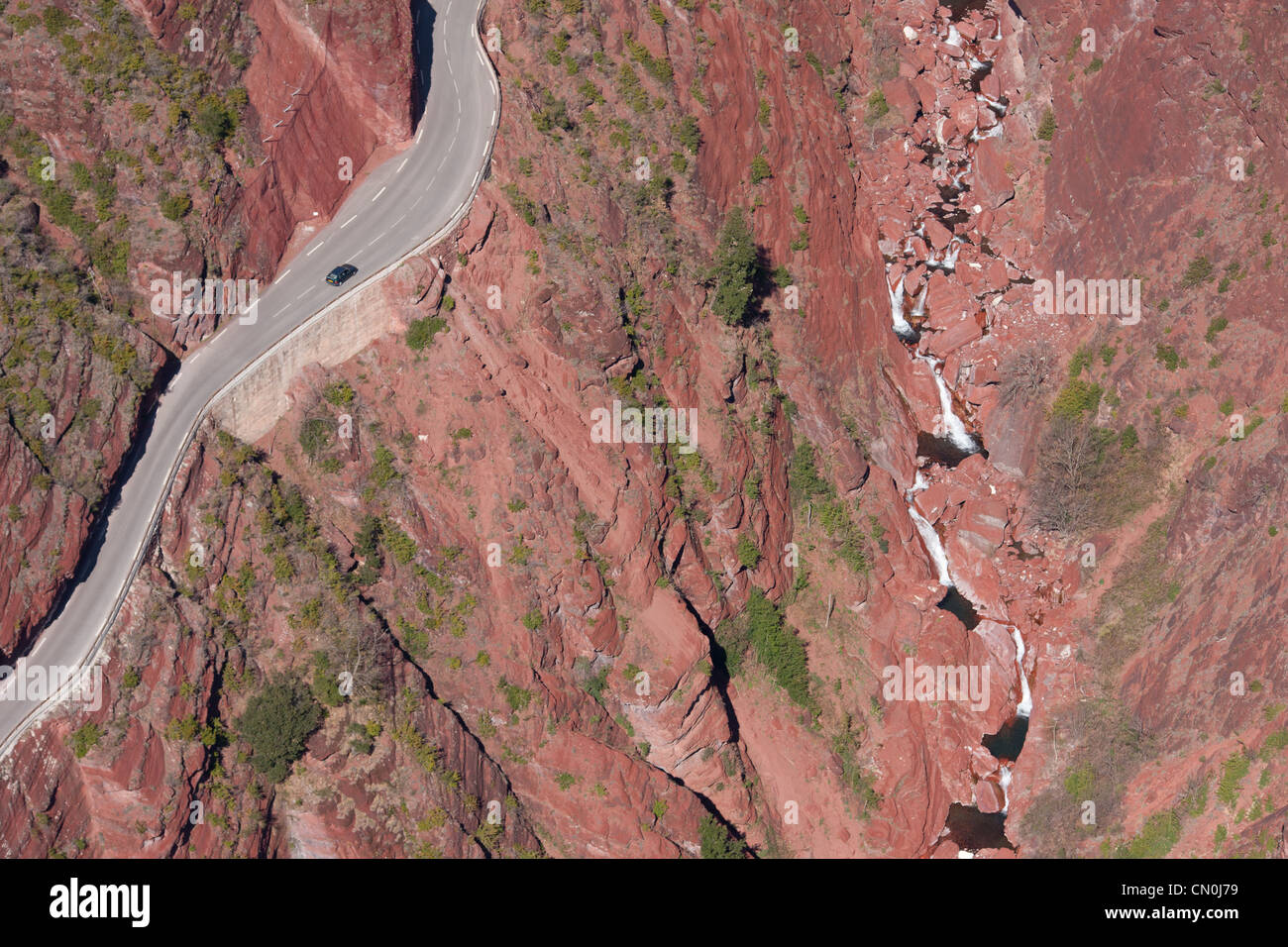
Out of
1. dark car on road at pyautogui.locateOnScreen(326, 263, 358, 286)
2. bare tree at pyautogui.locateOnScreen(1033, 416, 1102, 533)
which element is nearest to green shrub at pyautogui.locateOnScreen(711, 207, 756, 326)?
dark car on road at pyautogui.locateOnScreen(326, 263, 358, 286)

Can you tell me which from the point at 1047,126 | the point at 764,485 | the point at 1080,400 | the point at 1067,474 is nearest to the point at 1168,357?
the point at 1080,400

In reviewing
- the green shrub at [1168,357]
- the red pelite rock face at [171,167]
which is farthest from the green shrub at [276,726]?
the green shrub at [1168,357]

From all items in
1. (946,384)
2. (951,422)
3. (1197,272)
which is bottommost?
(951,422)

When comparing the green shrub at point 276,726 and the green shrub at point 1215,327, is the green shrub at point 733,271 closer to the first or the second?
the green shrub at point 1215,327

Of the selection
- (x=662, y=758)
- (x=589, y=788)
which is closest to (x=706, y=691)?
(x=662, y=758)

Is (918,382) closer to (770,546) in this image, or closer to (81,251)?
(770,546)

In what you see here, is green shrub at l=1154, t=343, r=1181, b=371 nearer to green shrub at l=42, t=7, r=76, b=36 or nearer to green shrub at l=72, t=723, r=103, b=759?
green shrub at l=72, t=723, r=103, b=759

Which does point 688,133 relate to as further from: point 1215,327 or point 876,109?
point 1215,327
